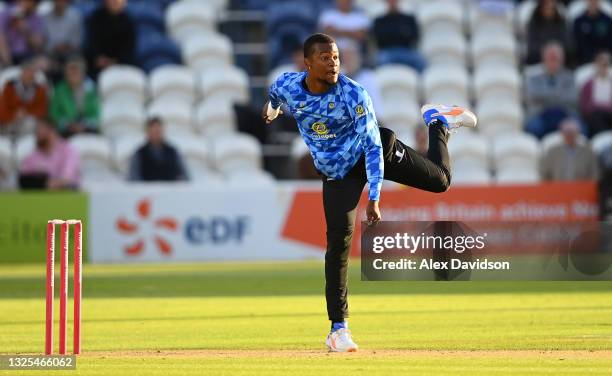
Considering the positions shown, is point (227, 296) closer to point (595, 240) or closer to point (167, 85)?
point (595, 240)

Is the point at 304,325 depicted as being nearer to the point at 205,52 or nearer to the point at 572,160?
the point at 572,160

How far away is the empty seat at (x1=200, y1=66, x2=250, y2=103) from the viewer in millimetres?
20656

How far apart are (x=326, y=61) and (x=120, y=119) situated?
11931mm

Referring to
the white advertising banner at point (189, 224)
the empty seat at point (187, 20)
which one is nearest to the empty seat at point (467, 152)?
the white advertising banner at point (189, 224)

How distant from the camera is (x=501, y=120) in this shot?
21000 millimetres

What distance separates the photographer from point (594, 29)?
21.5 metres

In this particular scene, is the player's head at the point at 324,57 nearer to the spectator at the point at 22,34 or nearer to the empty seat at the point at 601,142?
the empty seat at the point at 601,142

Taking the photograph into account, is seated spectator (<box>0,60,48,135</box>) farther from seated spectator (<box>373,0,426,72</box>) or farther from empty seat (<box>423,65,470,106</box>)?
empty seat (<box>423,65,470,106</box>)

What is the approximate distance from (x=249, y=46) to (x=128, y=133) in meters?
2.99

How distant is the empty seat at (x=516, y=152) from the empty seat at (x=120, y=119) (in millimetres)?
5251

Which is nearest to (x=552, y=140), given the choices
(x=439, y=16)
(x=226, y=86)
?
(x=439, y=16)

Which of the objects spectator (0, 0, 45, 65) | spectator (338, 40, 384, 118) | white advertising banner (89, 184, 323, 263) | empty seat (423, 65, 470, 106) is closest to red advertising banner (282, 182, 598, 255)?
white advertising banner (89, 184, 323, 263)

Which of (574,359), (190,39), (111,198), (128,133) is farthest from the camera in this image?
(190,39)

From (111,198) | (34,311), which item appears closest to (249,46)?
(111,198)
